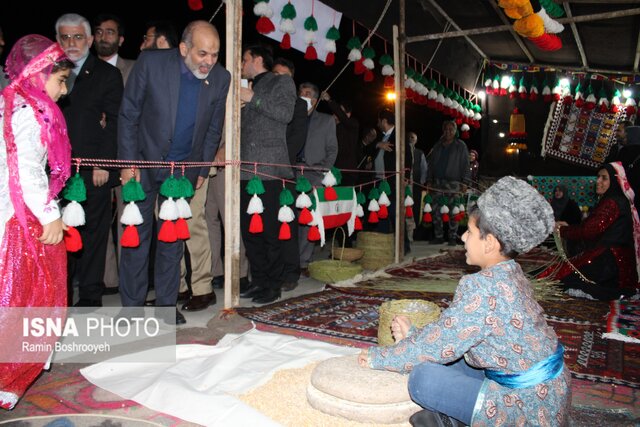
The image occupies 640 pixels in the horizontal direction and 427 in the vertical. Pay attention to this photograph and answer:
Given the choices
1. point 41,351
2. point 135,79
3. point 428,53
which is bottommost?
point 41,351

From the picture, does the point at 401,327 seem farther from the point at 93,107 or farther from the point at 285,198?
the point at 93,107

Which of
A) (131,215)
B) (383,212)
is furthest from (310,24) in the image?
(131,215)

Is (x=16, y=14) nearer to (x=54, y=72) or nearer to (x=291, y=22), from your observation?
(x=54, y=72)

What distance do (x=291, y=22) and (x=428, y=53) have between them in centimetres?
357

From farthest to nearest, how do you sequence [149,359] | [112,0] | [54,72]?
[112,0] < [149,359] < [54,72]

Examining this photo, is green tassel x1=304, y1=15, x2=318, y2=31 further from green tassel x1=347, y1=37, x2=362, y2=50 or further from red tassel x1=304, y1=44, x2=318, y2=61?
green tassel x1=347, y1=37, x2=362, y2=50

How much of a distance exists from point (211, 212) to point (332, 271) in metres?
1.14

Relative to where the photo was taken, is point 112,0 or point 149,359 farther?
point 112,0

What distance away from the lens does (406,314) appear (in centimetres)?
237

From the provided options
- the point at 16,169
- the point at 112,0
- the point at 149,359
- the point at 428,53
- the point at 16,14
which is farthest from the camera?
the point at 428,53

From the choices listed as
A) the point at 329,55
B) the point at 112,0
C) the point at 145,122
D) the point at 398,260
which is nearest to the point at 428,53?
the point at 329,55

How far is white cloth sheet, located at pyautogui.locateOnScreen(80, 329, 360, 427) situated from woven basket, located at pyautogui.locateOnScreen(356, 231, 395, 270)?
8.82 ft

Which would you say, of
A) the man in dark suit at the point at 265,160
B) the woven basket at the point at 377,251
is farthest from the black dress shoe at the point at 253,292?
the woven basket at the point at 377,251

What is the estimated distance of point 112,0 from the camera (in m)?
3.73
